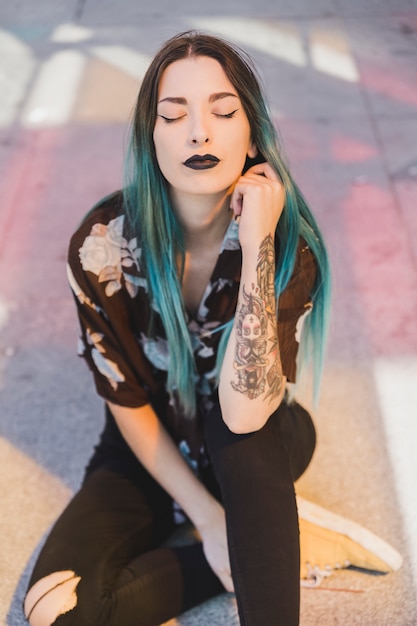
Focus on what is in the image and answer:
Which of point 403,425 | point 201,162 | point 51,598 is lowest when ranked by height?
point 403,425

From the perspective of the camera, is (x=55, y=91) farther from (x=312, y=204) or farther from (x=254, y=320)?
(x=254, y=320)

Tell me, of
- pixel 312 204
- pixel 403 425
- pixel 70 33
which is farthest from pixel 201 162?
pixel 70 33

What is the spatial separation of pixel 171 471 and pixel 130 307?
A: 307mm

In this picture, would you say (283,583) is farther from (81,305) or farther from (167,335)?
(81,305)

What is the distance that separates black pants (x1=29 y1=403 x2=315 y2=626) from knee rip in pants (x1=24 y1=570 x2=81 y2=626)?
0.01 meters

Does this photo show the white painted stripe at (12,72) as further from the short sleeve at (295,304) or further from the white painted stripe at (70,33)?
the short sleeve at (295,304)

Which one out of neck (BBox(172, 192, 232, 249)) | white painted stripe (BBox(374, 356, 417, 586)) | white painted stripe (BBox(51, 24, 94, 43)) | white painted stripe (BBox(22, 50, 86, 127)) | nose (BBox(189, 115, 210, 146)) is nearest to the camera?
nose (BBox(189, 115, 210, 146))

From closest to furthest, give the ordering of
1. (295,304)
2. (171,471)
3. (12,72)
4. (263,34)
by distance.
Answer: (295,304)
(171,471)
(12,72)
(263,34)

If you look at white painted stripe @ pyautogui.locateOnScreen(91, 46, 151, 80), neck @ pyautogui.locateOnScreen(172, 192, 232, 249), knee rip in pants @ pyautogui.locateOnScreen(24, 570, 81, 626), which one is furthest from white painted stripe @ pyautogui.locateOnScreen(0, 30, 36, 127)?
knee rip in pants @ pyautogui.locateOnScreen(24, 570, 81, 626)

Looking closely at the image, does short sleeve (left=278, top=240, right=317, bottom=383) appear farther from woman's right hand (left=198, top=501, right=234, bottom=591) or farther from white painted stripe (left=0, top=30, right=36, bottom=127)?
white painted stripe (left=0, top=30, right=36, bottom=127)

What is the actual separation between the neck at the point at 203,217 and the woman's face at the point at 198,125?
60mm

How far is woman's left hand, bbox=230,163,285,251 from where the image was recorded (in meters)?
1.20

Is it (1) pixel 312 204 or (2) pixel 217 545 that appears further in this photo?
(1) pixel 312 204

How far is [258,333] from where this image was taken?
1.24 m
